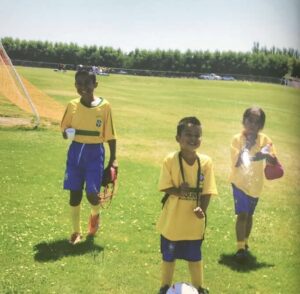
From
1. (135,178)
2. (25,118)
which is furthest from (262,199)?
(25,118)

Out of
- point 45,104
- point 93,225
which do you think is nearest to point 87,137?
point 93,225

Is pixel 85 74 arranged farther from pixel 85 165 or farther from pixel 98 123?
pixel 85 165

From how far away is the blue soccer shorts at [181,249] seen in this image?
12.0 ft

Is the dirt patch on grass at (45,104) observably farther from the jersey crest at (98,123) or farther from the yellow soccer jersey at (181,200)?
the yellow soccer jersey at (181,200)

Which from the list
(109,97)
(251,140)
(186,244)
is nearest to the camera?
(186,244)

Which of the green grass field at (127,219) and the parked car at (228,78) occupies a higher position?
the parked car at (228,78)

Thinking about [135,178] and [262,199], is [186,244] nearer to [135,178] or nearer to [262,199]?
[262,199]

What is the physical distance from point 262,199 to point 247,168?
233 centimetres

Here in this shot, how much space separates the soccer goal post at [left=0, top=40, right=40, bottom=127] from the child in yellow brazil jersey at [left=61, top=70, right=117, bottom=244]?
3.81 metres

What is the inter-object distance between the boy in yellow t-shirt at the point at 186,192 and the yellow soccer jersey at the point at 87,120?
129 centimetres

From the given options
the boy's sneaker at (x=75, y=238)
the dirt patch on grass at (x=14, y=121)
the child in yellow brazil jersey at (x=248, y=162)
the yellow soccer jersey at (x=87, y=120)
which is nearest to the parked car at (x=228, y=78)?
the dirt patch on grass at (x=14, y=121)

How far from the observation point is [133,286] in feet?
13.1

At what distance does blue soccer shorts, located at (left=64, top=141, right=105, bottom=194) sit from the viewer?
4.66 metres

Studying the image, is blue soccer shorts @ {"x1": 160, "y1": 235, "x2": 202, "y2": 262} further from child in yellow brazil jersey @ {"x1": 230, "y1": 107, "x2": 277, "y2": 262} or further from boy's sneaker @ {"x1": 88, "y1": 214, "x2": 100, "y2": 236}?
boy's sneaker @ {"x1": 88, "y1": 214, "x2": 100, "y2": 236}
